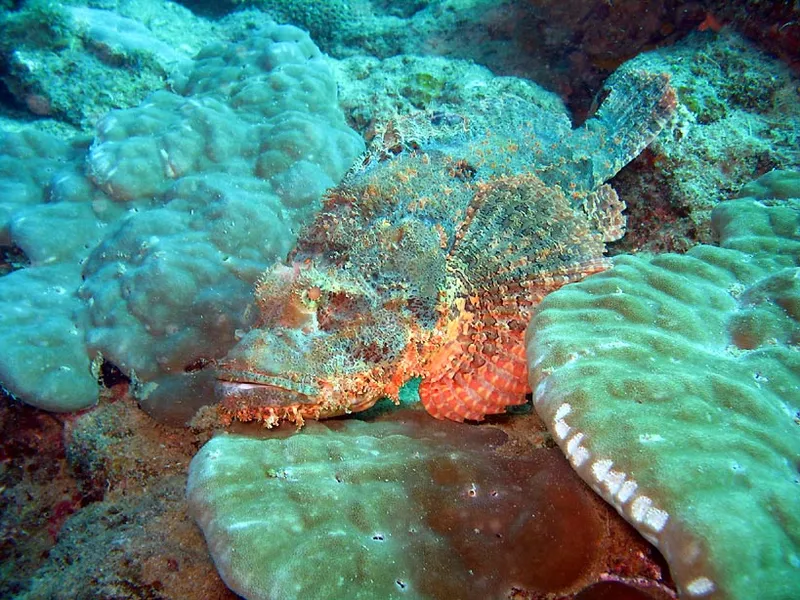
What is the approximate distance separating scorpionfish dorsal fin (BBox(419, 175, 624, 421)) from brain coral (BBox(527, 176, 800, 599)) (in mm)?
590

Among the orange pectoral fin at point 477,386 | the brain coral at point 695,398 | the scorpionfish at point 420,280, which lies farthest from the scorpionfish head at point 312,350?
the brain coral at point 695,398

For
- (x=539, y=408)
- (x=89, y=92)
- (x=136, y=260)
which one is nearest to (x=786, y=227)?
(x=539, y=408)

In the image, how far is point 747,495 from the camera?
1.79m

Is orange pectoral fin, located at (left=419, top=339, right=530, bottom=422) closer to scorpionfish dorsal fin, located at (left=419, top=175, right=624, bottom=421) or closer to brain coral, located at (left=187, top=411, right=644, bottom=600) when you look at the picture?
scorpionfish dorsal fin, located at (left=419, top=175, right=624, bottom=421)

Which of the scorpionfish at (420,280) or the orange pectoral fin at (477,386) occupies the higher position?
the scorpionfish at (420,280)

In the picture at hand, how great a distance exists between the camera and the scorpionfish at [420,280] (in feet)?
10.1

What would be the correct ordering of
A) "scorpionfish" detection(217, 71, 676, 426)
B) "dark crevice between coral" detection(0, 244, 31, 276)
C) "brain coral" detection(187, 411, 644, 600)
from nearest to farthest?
"brain coral" detection(187, 411, 644, 600)
"scorpionfish" detection(217, 71, 676, 426)
"dark crevice between coral" detection(0, 244, 31, 276)

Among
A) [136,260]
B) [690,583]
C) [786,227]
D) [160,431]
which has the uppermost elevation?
[786,227]

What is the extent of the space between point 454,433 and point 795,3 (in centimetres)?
604

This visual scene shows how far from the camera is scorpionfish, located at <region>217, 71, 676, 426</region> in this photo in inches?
121

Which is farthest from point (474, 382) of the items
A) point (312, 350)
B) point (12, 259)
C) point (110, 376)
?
point (12, 259)

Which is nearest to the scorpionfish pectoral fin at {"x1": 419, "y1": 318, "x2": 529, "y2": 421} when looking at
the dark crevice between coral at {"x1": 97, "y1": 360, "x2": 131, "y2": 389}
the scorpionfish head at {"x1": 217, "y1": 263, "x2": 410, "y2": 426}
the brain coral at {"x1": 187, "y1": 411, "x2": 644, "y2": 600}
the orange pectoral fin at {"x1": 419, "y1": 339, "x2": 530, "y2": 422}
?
the orange pectoral fin at {"x1": 419, "y1": 339, "x2": 530, "y2": 422}

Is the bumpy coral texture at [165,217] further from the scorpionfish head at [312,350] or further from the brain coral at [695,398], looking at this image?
the brain coral at [695,398]

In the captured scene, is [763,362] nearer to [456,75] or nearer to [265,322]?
[265,322]
